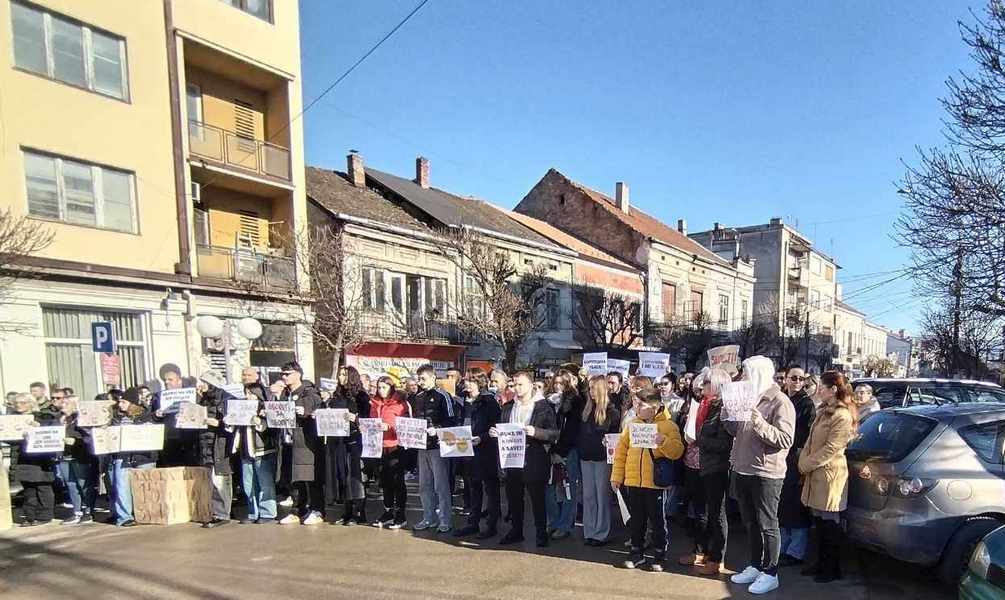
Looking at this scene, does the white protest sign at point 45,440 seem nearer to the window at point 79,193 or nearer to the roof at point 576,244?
the window at point 79,193

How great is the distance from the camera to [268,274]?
16.5 metres

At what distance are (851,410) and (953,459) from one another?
85 centimetres

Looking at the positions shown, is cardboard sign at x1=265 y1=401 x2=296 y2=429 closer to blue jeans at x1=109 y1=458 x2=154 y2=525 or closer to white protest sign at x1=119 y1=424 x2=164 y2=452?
white protest sign at x1=119 y1=424 x2=164 y2=452

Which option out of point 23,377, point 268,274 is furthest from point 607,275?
point 23,377

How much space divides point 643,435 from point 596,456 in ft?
3.42

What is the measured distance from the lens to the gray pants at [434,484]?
22.9 feet

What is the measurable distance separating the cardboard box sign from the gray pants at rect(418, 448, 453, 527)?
2930 mm

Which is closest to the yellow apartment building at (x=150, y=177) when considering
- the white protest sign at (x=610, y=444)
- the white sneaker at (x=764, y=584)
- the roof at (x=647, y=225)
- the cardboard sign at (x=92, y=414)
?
the cardboard sign at (x=92, y=414)

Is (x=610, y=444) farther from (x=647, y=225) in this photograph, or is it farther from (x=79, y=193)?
(x=647, y=225)

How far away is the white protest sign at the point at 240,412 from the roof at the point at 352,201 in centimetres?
1207

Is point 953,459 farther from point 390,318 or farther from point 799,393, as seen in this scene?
point 390,318

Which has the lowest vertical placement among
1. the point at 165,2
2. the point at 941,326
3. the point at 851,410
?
the point at 941,326

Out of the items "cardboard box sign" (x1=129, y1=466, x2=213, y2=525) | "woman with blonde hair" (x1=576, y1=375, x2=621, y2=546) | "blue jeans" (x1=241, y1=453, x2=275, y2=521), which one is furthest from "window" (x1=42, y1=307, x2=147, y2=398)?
"woman with blonde hair" (x1=576, y1=375, x2=621, y2=546)

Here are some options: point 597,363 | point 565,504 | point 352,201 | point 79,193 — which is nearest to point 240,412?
point 565,504
